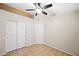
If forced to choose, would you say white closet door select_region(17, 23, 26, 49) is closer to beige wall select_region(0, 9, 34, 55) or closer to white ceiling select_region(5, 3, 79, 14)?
beige wall select_region(0, 9, 34, 55)

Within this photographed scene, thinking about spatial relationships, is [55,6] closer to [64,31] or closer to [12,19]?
[64,31]

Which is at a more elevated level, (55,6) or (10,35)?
(55,6)

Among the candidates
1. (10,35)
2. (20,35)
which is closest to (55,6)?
(20,35)

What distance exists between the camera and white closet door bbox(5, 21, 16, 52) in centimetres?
230

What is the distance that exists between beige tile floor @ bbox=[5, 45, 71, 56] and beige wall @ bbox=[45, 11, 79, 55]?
0.50 ft

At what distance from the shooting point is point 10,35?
2.30 m

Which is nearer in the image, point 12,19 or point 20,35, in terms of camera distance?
point 20,35

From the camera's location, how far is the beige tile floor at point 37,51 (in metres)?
2.15

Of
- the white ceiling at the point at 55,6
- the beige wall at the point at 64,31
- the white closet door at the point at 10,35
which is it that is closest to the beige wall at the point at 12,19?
the white closet door at the point at 10,35

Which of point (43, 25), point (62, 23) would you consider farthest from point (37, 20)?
point (62, 23)

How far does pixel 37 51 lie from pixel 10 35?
769mm

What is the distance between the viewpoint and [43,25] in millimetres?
2277

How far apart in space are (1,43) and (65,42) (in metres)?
1.62

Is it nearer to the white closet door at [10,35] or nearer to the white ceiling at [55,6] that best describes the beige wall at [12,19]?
the white closet door at [10,35]
